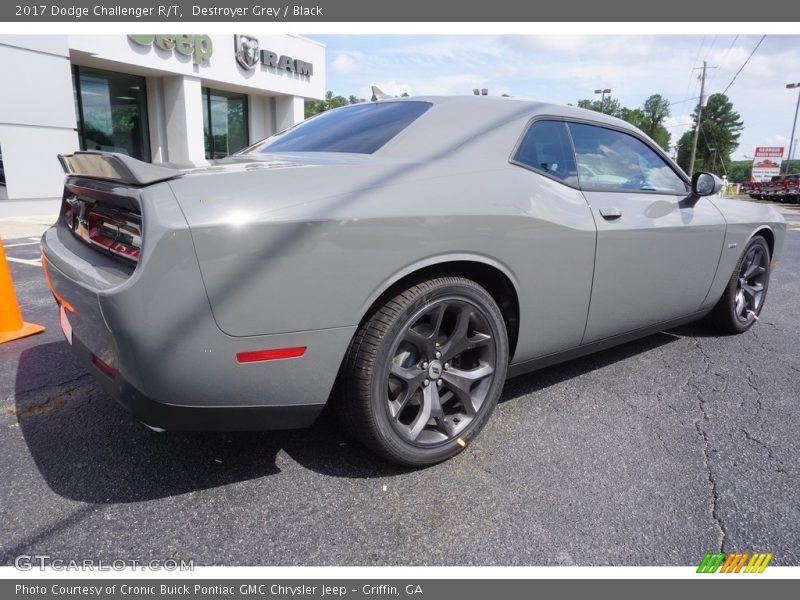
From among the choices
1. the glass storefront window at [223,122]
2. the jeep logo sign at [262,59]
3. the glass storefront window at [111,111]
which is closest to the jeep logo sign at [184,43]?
the jeep logo sign at [262,59]

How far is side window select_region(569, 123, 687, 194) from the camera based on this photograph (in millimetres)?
2872

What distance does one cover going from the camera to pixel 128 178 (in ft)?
5.95

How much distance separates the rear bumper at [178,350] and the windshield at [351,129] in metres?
0.98

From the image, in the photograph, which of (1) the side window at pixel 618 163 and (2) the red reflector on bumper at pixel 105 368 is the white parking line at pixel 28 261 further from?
(1) the side window at pixel 618 163

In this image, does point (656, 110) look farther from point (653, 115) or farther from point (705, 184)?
point (705, 184)

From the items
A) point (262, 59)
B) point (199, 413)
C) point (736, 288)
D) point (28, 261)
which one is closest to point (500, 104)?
point (199, 413)

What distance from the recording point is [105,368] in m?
1.93

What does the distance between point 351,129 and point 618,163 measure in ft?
5.04

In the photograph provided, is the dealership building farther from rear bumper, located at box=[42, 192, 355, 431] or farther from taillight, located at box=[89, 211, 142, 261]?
rear bumper, located at box=[42, 192, 355, 431]

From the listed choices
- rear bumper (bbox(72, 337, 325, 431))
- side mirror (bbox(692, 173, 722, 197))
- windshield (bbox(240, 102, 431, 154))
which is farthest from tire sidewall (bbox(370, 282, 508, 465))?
side mirror (bbox(692, 173, 722, 197))

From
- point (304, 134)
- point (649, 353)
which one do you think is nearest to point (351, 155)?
point (304, 134)

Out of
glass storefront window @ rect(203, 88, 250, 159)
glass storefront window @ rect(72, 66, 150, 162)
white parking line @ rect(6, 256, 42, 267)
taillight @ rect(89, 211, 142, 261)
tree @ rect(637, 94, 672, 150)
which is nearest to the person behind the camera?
taillight @ rect(89, 211, 142, 261)

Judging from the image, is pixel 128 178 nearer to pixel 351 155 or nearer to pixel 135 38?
pixel 351 155

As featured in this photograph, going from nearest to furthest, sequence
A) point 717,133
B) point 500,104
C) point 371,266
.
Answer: point 371,266 → point 500,104 → point 717,133
